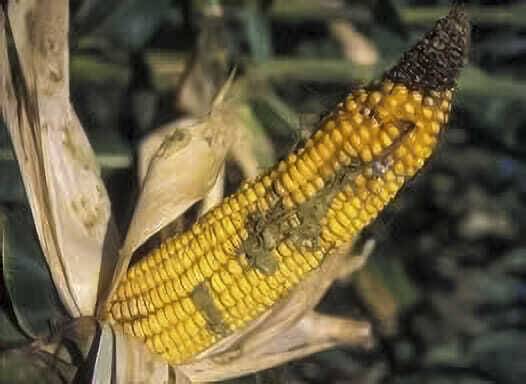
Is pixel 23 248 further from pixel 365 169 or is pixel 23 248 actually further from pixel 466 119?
pixel 466 119

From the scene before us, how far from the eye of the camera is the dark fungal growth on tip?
26.5 inches

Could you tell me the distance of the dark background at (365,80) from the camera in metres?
1.25

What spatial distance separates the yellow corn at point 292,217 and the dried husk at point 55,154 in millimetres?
32

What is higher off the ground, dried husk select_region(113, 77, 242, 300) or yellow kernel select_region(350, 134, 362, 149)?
yellow kernel select_region(350, 134, 362, 149)

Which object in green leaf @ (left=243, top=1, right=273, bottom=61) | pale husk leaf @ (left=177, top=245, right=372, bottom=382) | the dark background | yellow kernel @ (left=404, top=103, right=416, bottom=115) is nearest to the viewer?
yellow kernel @ (left=404, top=103, right=416, bottom=115)

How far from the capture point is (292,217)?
0.71 m

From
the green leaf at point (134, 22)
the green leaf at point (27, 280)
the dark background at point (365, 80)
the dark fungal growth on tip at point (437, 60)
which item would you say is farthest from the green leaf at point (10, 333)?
the green leaf at point (134, 22)

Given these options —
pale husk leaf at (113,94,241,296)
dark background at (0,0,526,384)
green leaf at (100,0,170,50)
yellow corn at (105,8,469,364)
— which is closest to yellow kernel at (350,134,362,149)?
yellow corn at (105,8,469,364)

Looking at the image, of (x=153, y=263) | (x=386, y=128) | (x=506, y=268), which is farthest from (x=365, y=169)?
(x=506, y=268)

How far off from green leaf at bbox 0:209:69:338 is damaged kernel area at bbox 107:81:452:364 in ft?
0.13

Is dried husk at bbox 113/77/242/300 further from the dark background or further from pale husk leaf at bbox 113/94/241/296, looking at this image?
the dark background

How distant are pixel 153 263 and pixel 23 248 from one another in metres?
0.08

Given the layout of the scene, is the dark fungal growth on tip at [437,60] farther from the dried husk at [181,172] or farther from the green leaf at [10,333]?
the green leaf at [10,333]

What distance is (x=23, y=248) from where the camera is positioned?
0.74 meters
